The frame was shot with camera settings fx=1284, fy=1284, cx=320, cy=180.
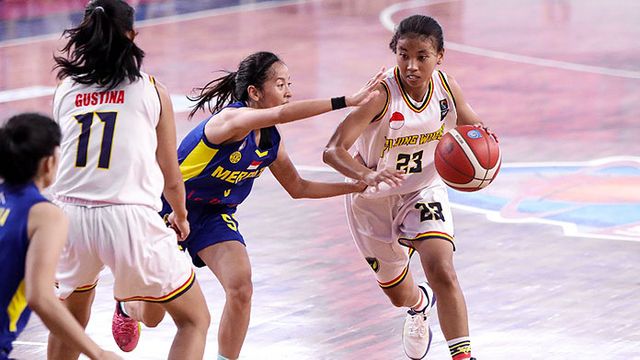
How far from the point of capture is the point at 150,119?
5355 mm

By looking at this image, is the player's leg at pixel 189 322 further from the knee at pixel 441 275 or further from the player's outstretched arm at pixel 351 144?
the knee at pixel 441 275

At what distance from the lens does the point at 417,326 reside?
6.90 meters

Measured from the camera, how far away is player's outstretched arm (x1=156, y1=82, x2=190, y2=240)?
5.45 m

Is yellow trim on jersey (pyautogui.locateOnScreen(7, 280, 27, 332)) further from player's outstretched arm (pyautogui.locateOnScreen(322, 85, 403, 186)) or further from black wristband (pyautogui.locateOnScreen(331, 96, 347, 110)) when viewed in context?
player's outstretched arm (pyautogui.locateOnScreen(322, 85, 403, 186))

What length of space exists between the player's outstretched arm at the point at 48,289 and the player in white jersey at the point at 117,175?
1.01 m

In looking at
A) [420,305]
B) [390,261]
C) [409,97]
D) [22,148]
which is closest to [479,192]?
[420,305]

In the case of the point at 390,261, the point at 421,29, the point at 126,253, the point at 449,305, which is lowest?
the point at 390,261

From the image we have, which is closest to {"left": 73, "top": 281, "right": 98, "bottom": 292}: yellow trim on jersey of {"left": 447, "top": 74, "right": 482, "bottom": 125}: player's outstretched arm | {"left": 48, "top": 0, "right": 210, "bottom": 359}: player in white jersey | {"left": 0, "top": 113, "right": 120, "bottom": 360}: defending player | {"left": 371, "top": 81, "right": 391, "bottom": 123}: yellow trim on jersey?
{"left": 48, "top": 0, "right": 210, "bottom": 359}: player in white jersey

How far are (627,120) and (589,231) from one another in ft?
13.1

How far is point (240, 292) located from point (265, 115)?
2.85 ft

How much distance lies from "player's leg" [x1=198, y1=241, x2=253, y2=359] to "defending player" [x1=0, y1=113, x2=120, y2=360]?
5.96 ft

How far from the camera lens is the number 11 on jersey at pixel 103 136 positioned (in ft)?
17.2

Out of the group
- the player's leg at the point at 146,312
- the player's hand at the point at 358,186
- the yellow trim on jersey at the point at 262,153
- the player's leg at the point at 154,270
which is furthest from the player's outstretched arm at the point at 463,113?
the player's leg at the point at 154,270

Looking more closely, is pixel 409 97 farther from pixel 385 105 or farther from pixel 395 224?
pixel 395 224
